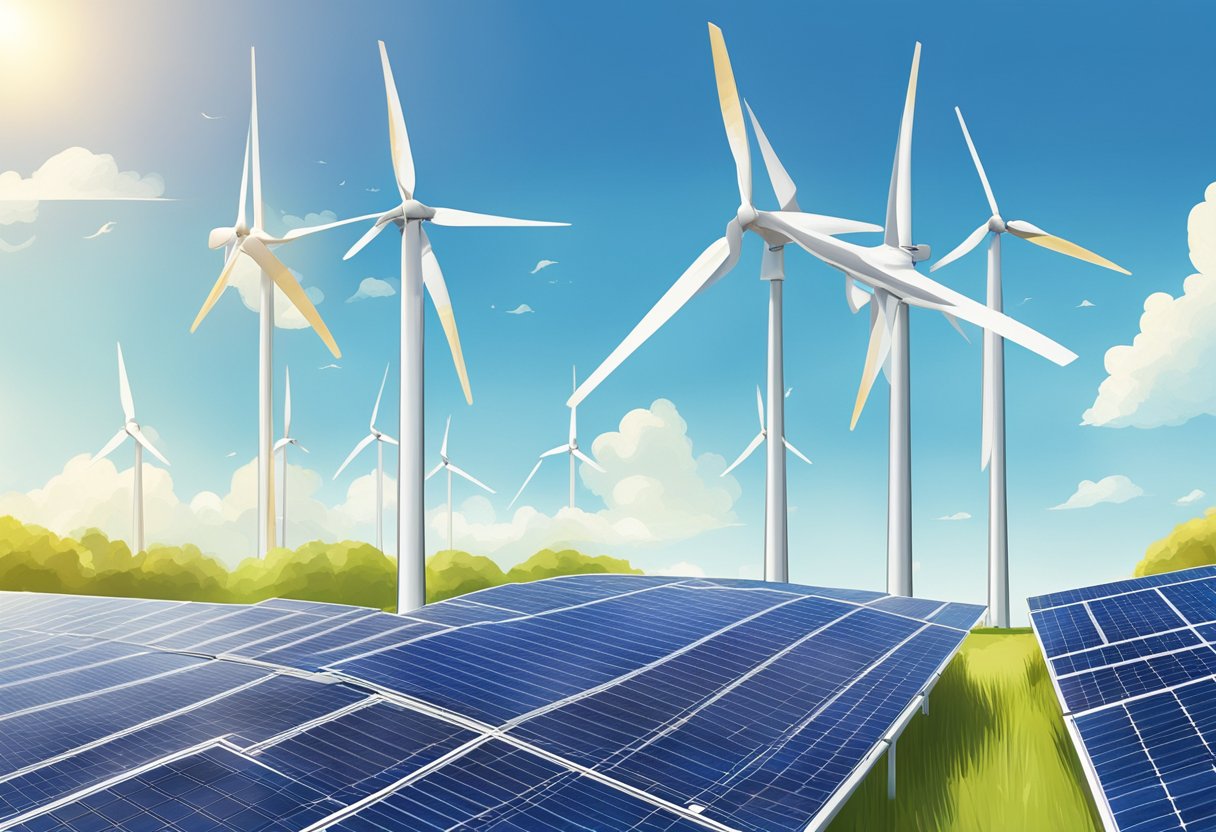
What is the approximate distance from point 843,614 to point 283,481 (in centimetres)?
5894

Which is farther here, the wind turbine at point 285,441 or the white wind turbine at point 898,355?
the wind turbine at point 285,441

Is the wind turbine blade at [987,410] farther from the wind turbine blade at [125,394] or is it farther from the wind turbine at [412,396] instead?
the wind turbine blade at [125,394]

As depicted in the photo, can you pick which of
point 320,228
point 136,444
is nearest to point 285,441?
point 136,444

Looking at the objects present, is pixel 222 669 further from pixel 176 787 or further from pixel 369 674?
pixel 176 787

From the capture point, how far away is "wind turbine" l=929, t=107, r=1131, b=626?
143 feet

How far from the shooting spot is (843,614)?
76.3 feet

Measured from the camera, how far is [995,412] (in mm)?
43406

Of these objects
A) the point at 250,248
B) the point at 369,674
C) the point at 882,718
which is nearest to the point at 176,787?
the point at 369,674

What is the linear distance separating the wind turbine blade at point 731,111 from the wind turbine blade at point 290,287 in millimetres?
17695

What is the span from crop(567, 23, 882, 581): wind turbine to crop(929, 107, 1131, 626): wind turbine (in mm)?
12164

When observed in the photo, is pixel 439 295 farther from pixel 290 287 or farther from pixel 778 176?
pixel 778 176

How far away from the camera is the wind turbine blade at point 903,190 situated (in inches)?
1560

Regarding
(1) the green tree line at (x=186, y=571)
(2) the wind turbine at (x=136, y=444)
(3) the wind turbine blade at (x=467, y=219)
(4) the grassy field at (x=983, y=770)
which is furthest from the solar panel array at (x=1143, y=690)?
(2) the wind turbine at (x=136, y=444)

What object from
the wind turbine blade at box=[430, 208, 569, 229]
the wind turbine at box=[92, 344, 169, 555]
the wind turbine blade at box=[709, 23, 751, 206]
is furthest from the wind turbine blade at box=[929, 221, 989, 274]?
the wind turbine at box=[92, 344, 169, 555]
